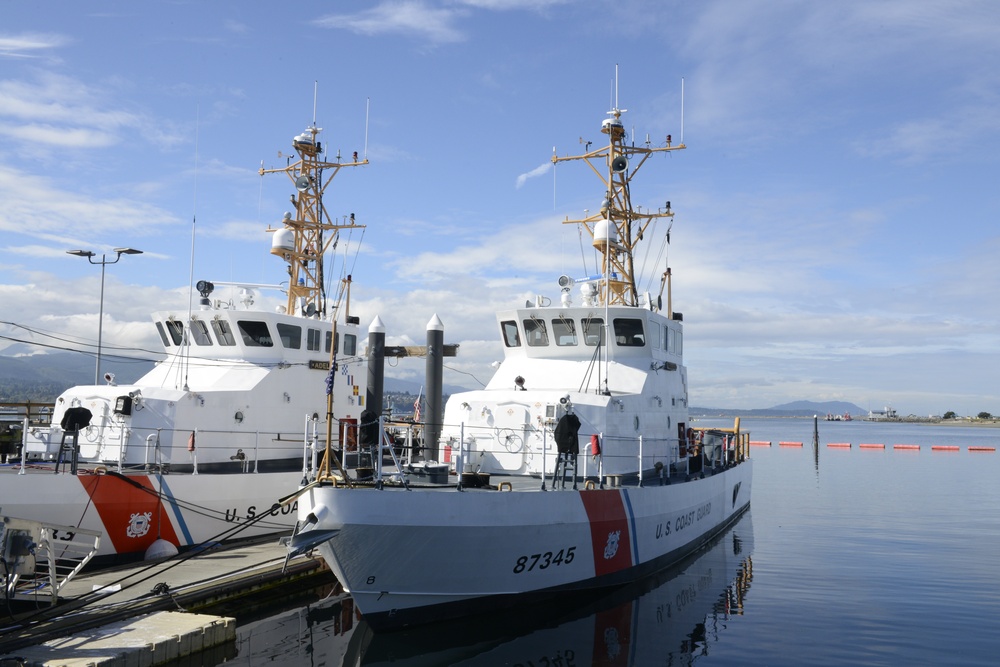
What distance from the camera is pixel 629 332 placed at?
15570 mm

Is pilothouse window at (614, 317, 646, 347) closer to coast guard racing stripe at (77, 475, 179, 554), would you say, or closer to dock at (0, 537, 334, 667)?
dock at (0, 537, 334, 667)

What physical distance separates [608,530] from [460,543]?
290 cm

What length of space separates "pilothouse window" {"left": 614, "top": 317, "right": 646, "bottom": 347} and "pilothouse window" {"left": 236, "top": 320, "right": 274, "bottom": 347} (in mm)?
7775

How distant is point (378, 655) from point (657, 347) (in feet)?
28.9

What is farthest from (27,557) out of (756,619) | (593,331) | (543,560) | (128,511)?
(756,619)

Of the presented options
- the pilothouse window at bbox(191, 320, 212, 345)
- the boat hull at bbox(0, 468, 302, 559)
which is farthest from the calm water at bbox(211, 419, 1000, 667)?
the pilothouse window at bbox(191, 320, 212, 345)

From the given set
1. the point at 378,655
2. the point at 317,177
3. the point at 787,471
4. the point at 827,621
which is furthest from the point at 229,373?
the point at 787,471

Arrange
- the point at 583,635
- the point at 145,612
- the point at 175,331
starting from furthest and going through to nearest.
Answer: the point at 175,331, the point at 583,635, the point at 145,612

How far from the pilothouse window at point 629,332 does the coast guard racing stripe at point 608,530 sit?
4406 millimetres

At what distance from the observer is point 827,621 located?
462 inches

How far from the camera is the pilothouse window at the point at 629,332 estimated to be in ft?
50.8

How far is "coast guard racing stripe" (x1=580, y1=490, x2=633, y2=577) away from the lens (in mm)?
11461

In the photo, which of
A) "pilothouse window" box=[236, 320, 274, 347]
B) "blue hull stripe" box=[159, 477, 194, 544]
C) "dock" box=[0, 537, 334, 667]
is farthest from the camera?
"pilothouse window" box=[236, 320, 274, 347]

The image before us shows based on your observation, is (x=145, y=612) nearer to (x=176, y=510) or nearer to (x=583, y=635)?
(x=176, y=510)
